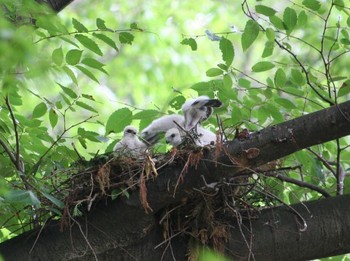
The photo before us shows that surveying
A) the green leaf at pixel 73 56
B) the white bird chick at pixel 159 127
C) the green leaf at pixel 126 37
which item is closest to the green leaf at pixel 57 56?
the green leaf at pixel 73 56

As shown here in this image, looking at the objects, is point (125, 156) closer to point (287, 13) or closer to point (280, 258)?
point (280, 258)

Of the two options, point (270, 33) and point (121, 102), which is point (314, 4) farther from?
point (121, 102)

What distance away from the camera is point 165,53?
1012 cm

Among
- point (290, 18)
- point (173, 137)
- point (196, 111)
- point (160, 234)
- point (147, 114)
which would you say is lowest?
point (160, 234)

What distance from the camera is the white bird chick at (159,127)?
4.88 meters

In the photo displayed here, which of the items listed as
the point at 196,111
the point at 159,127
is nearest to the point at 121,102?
the point at 159,127

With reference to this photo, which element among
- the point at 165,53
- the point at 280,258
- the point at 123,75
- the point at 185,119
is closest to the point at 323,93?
the point at 185,119

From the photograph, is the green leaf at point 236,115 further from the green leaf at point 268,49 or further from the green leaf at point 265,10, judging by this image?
the green leaf at point 265,10

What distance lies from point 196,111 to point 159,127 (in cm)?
39

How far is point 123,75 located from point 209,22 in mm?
1567

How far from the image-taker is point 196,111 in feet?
15.3

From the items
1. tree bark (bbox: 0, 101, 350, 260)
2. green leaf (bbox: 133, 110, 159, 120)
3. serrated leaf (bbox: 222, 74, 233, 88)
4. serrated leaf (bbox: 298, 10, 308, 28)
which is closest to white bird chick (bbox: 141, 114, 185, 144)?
green leaf (bbox: 133, 110, 159, 120)

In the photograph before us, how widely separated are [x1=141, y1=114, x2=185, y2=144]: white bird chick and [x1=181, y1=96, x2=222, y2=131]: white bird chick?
11cm

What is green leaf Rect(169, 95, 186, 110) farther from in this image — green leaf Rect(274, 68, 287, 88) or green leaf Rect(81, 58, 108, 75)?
green leaf Rect(81, 58, 108, 75)
